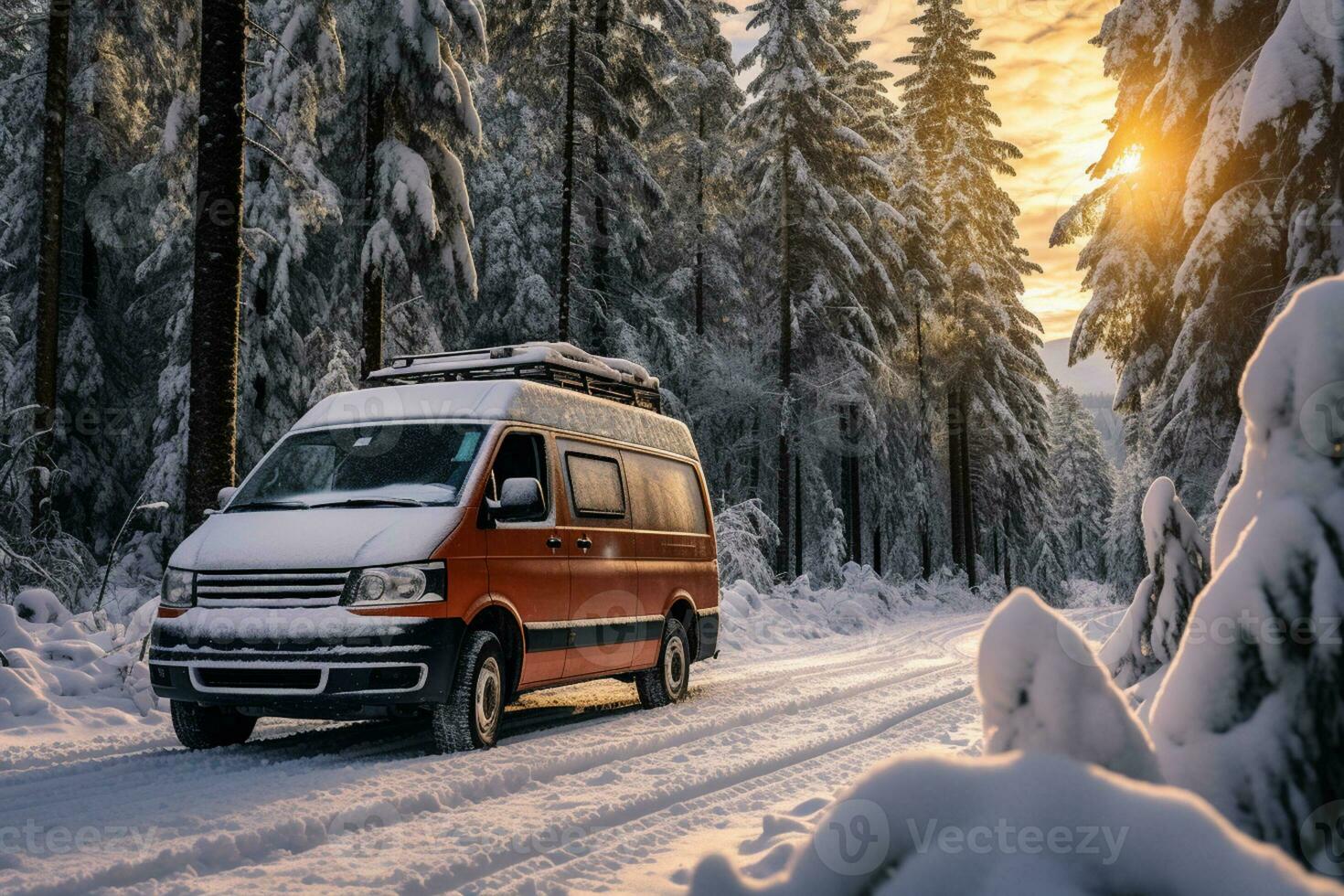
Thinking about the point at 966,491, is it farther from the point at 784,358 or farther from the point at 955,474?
the point at 784,358

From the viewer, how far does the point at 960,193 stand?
38.1 metres

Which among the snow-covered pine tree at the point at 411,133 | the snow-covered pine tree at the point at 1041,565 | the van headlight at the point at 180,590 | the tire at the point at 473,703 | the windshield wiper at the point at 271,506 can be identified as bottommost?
the snow-covered pine tree at the point at 1041,565

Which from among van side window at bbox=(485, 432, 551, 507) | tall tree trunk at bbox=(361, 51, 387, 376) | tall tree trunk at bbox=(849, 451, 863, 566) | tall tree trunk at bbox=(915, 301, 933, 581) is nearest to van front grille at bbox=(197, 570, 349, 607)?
van side window at bbox=(485, 432, 551, 507)

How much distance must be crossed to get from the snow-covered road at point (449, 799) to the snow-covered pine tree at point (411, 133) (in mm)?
11899

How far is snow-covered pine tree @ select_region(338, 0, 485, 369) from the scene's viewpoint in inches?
743

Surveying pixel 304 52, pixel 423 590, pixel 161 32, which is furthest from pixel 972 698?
pixel 161 32

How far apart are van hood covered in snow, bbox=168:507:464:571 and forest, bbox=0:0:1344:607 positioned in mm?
2648

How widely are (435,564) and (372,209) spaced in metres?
14.6

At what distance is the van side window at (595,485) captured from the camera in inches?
353

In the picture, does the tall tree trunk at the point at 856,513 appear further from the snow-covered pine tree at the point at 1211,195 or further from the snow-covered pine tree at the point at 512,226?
the snow-covered pine tree at the point at 1211,195

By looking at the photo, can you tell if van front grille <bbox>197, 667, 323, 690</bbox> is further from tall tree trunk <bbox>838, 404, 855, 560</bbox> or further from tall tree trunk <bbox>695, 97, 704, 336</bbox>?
tall tree trunk <bbox>695, 97, 704, 336</bbox>

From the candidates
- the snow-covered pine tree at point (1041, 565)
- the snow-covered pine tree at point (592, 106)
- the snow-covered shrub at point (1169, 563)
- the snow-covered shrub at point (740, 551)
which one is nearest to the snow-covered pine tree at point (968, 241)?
the snow-covered pine tree at point (1041, 565)

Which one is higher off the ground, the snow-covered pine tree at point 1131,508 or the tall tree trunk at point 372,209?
the tall tree trunk at point 372,209

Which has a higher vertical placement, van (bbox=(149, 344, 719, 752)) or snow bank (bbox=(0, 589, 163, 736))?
van (bbox=(149, 344, 719, 752))
